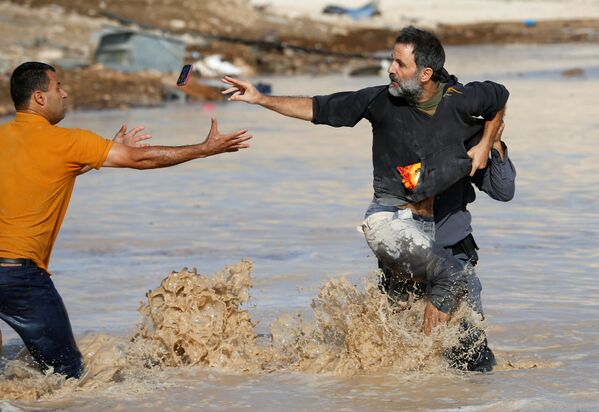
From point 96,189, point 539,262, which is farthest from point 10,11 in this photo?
point 539,262

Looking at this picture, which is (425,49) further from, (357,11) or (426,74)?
(357,11)

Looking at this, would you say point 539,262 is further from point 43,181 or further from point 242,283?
point 43,181

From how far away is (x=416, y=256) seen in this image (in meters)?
5.94

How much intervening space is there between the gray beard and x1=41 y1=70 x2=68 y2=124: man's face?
165cm

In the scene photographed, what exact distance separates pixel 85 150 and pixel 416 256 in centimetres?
168

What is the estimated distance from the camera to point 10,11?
36.5 m

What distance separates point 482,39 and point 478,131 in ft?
135

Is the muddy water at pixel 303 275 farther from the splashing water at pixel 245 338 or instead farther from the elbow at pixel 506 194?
the elbow at pixel 506 194

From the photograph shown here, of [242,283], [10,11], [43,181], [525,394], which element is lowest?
[525,394]

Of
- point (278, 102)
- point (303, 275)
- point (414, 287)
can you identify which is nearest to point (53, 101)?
point (278, 102)

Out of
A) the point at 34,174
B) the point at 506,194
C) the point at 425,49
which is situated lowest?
the point at 506,194

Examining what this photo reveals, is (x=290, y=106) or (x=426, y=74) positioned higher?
(x=426, y=74)

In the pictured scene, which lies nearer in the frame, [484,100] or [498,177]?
[484,100]

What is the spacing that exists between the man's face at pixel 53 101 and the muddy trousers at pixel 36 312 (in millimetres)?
754
